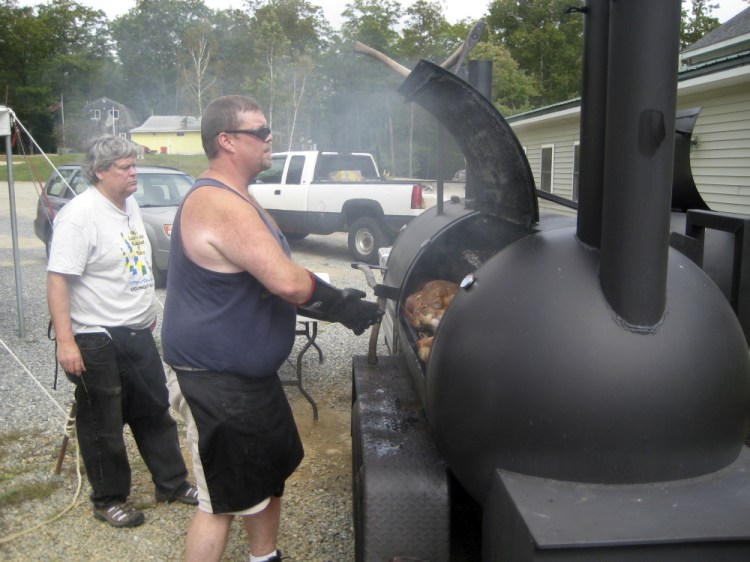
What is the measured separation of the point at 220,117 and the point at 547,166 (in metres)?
16.6

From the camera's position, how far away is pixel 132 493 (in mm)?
3844

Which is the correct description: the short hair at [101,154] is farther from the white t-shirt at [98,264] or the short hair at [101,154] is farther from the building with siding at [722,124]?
the building with siding at [722,124]

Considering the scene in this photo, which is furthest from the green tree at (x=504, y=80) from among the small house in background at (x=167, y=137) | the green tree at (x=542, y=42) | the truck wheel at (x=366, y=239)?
the small house in background at (x=167, y=137)

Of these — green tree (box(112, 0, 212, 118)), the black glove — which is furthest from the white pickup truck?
green tree (box(112, 0, 212, 118))

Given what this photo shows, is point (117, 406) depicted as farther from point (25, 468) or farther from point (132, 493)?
point (25, 468)

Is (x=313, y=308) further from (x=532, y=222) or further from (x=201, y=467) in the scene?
(x=532, y=222)

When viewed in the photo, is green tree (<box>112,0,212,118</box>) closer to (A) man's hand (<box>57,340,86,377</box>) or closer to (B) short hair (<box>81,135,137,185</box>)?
(B) short hair (<box>81,135,137,185</box>)

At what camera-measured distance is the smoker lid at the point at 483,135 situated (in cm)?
233

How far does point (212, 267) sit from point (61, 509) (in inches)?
84.7

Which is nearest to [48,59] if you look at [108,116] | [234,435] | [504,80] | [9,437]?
[108,116]

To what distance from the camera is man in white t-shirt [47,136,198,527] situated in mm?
3193

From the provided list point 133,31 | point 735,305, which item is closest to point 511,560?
point 735,305

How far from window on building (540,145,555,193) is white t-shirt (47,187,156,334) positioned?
15.3 meters

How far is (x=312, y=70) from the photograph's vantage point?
38406 millimetres
